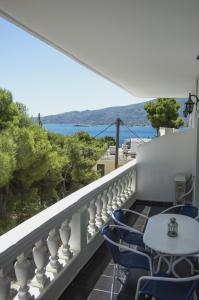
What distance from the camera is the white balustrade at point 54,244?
223 centimetres

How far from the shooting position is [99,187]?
421cm

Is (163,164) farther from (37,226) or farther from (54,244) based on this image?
(37,226)

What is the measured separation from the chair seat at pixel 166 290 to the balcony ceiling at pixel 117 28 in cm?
233

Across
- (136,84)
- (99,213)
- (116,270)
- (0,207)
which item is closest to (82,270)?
(116,270)

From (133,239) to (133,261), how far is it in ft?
2.03

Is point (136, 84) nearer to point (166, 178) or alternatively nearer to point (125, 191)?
point (166, 178)

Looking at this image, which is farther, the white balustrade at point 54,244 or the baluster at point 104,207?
the baluster at point 104,207

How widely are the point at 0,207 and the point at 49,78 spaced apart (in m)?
46.7

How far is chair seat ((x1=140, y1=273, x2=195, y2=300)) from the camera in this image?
234cm

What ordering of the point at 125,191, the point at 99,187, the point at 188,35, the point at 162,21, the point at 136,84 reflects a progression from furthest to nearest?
the point at 136,84
the point at 125,191
the point at 99,187
the point at 188,35
the point at 162,21

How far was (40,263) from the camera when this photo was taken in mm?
2623

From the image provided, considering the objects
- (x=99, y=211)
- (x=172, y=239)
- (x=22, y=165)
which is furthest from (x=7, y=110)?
(x=172, y=239)

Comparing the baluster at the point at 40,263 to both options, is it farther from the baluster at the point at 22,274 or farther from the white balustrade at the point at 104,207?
the white balustrade at the point at 104,207

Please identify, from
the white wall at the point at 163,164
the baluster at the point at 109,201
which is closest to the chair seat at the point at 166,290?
the baluster at the point at 109,201
